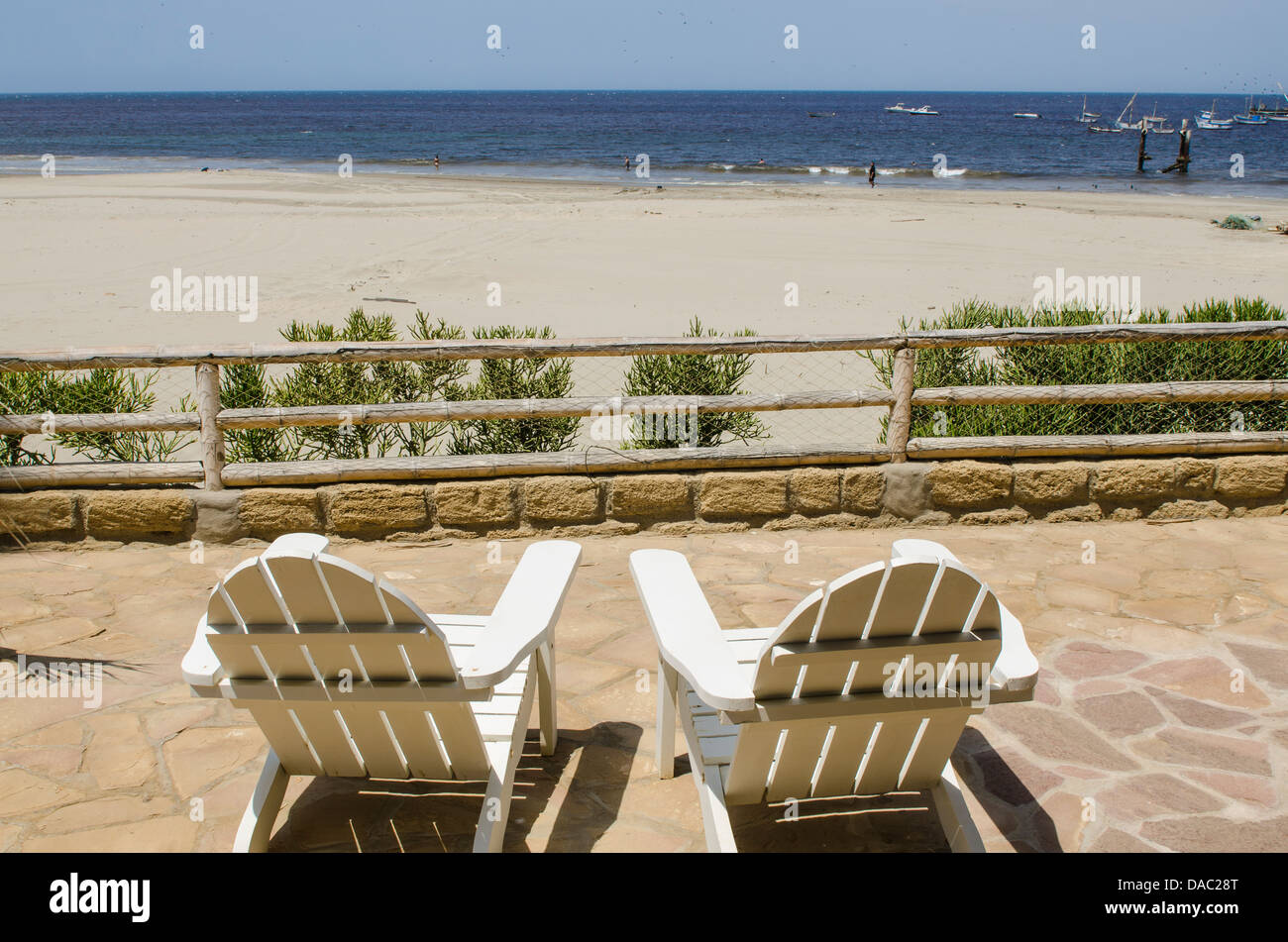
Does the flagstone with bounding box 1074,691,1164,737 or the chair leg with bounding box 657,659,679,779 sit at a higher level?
the chair leg with bounding box 657,659,679,779

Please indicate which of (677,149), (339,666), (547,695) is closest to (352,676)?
(339,666)

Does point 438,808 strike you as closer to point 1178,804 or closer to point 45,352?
point 1178,804

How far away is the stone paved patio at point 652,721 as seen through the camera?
10.4 feet

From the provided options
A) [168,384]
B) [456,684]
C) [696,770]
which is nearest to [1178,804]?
[696,770]

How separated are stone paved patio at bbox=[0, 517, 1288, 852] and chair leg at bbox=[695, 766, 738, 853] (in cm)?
33

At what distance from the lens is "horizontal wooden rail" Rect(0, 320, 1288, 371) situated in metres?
5.32

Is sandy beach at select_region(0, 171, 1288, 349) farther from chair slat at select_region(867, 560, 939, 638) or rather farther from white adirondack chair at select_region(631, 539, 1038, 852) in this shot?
chair slat at select_region(867, 560, 939, 638)

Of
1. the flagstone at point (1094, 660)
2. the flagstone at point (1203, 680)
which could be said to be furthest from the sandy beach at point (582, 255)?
the flagstone at point (1203, 680)

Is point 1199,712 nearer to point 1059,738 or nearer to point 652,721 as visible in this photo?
point 1059,738

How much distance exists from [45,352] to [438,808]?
3.56 meters

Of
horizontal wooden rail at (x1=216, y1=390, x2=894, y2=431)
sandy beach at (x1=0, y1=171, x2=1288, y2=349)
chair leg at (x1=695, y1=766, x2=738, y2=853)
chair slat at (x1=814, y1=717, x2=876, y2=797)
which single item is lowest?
chair leg at (x1=695, y1=766, x2=738, y2=853)

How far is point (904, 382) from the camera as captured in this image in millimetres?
5652

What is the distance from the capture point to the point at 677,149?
4759 cm

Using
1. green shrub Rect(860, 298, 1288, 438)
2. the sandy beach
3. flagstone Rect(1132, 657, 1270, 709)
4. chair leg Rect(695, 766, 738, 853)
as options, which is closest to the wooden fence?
green shrub Rect(860, 298, 1288, 438)
